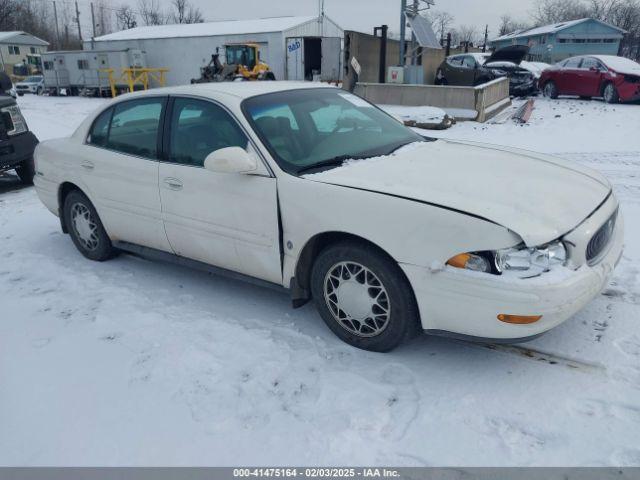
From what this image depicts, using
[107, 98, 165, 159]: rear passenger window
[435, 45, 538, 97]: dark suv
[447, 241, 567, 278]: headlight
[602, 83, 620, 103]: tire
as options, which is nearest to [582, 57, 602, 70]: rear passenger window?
[602, 83, 620, 103]: tire

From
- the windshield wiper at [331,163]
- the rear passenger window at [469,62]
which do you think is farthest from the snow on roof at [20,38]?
the windshield wiper at [331,163]

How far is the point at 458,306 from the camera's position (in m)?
2.67

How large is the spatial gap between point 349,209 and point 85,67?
104ft

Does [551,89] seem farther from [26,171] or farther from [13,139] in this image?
[13,139]

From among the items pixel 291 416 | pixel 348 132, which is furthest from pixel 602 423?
pixel 348 132

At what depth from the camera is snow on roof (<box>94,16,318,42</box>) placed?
34219 millimetres

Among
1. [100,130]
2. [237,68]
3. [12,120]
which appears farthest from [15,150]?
[237,68]

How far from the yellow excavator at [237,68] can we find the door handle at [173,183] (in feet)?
74.4

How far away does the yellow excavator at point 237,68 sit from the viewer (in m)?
25.8

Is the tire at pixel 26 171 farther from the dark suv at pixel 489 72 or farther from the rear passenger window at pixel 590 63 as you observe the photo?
the rear passenger window at pixel 590 63

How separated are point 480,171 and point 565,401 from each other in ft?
4.63

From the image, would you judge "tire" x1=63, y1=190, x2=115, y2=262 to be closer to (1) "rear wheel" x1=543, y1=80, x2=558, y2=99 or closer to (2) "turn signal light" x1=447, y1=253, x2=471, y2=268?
(2) "turn signal light" x1=447, y1=253, x2=471, y2=268

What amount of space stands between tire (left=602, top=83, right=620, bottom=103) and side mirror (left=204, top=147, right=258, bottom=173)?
52.4ft

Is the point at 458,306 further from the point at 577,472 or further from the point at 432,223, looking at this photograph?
the point at 577,472
